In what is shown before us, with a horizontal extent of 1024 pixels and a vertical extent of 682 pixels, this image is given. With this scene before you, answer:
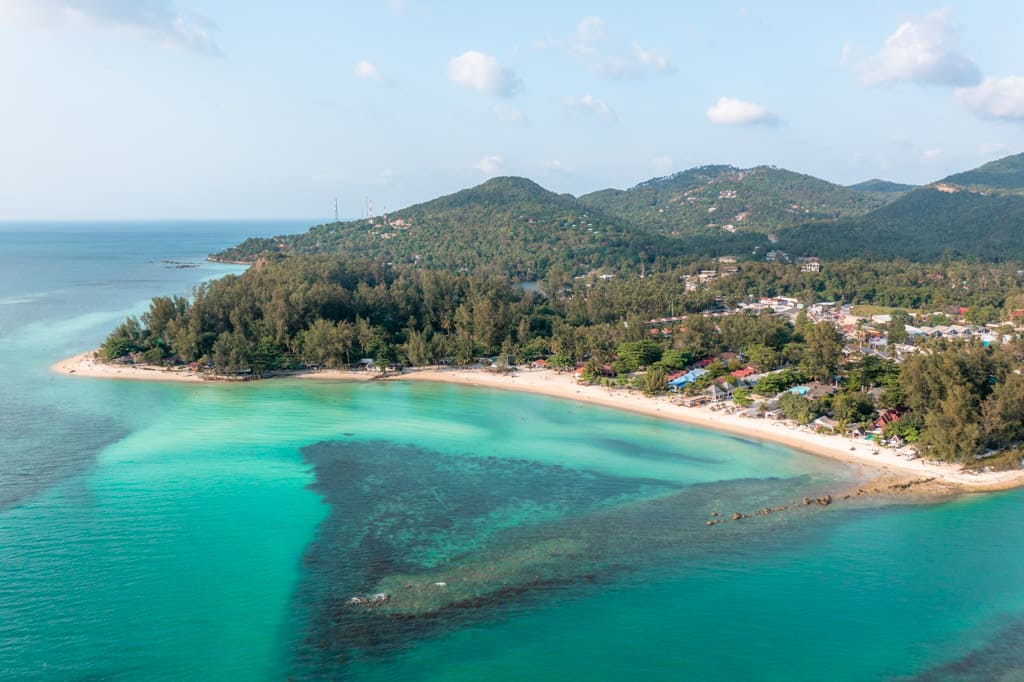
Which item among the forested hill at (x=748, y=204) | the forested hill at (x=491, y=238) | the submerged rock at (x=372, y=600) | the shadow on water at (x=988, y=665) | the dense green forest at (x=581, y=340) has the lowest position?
the shadow on water at (x=988, y=665)

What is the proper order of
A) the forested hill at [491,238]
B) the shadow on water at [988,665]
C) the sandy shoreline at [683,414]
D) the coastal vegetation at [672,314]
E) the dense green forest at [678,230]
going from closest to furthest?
1. the shadow on water at [988,665]
2. the sandy shoreline at [683,414]
3. the coastal vegetation at [672,314]
4. the dense green forest at [678,230]
5. the forested hill at [491,238]

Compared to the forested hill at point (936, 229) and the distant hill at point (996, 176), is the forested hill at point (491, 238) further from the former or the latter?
the distant hill at point (996, 176)

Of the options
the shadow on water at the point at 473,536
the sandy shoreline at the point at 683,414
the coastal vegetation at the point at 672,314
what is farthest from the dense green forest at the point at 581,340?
the shadow on water at the point at 473,536

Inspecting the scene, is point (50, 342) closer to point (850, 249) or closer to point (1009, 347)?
point (1009, 347)

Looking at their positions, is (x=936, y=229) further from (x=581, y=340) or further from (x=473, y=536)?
(x=473, y=536)

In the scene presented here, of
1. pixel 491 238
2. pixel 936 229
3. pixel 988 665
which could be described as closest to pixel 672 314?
pixel 988 665

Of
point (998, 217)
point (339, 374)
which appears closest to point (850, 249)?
point (998, 217)
